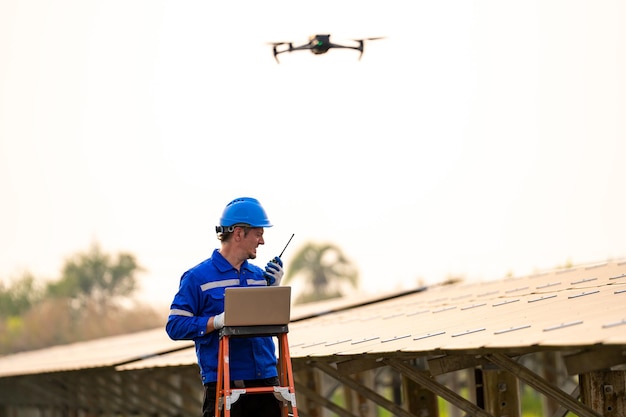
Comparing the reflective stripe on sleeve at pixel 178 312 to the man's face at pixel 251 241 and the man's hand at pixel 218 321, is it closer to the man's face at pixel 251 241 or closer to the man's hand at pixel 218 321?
the man's hand at pixel 218 321

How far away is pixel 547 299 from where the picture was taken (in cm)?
1062

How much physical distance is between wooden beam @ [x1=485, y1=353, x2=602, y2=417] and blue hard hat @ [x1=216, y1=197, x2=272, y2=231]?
1662 mm

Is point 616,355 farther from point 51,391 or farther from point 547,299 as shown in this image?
point 51,391

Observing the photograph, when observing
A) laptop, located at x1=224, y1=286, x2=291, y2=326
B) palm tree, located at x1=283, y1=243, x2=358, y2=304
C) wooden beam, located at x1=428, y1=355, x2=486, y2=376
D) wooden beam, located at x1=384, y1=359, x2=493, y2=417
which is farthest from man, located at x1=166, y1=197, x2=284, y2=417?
palm tree, located at x1=283, y1=243, x2=358, y2=304

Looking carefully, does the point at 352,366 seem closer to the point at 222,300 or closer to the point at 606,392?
the point at 606,392

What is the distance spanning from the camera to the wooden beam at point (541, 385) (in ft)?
27.5

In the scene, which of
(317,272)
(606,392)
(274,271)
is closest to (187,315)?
(274,271)

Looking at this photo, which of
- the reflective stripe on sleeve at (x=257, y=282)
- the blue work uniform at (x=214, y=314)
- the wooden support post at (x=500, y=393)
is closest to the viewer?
the blue work uniform at (x=214, y=314)

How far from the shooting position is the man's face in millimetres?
8406

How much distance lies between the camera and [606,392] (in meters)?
8.98

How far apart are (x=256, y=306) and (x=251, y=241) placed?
0.58 m

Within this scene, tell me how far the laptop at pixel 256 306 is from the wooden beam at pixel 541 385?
138 cm

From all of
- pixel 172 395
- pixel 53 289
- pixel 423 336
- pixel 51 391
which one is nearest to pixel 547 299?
pixel 423 336

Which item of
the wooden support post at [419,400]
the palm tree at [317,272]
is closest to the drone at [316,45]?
the wooden support post at [419,400]
